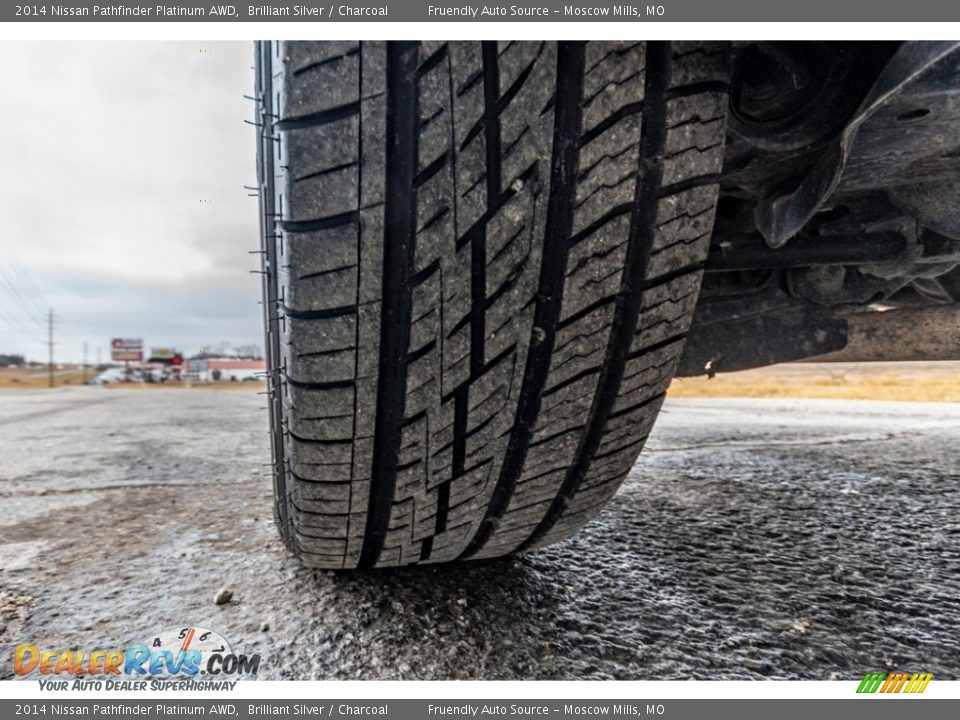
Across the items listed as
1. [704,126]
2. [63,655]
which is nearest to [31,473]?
[63,655]

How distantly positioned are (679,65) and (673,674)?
2.56 feet

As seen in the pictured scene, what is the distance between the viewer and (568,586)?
104 cm

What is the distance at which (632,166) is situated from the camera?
621 millimetres

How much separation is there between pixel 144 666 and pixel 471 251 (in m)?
0.76

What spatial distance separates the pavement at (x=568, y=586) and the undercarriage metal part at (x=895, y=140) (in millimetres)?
622

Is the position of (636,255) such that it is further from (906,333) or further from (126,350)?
(126,350)

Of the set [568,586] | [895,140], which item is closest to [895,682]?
[568,586]

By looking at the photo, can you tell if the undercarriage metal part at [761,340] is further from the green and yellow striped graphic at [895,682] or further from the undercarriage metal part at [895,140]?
the green and yellow striped graphic at [895,682]

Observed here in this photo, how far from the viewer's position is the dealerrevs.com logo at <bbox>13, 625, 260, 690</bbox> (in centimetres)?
76

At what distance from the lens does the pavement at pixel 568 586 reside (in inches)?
31.7

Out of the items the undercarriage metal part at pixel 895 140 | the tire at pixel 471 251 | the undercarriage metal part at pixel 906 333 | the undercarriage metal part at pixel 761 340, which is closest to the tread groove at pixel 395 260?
the tire at pixel 471 251
